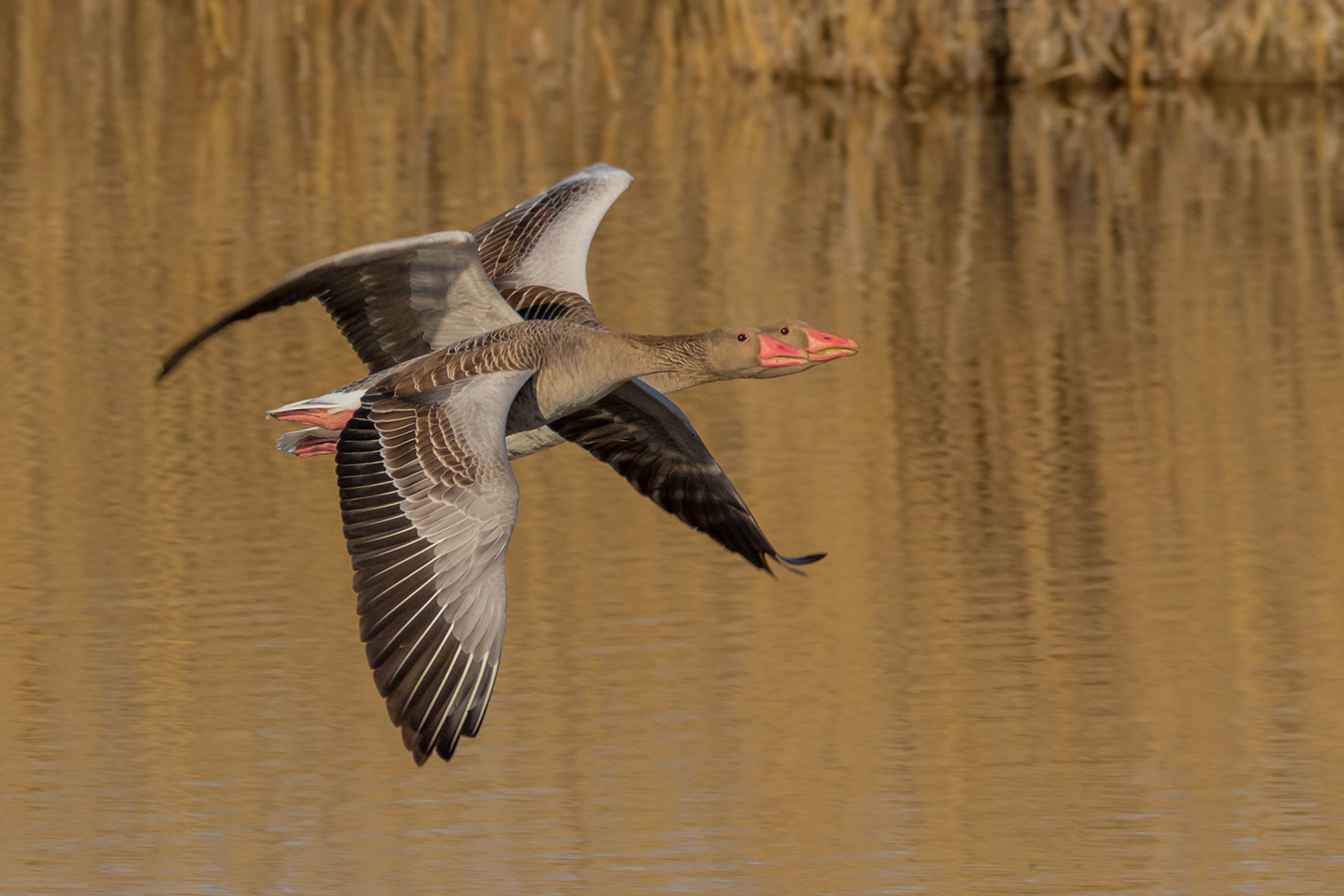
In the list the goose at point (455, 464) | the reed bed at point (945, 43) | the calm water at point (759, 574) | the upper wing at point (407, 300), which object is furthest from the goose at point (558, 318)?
the reed bed at point (945, 43)

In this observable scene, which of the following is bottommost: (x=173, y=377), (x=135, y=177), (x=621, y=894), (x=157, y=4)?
(x=621, y=894)

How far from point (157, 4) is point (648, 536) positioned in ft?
91.8

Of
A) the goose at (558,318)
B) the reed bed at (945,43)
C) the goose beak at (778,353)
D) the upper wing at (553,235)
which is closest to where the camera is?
the goose beak at (778,353)

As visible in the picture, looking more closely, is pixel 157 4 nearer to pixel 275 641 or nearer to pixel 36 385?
pixel 36 385

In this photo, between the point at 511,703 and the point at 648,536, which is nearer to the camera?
the point at 511,703

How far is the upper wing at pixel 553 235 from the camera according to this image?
39.3 ft

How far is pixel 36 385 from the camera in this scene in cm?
1750

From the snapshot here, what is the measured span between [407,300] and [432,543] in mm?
2229

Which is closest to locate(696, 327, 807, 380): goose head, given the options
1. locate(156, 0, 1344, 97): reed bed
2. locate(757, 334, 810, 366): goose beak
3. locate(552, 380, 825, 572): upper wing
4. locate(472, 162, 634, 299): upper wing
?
locate(757, 334, 810, 366): goose beak

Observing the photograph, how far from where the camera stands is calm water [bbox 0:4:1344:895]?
33.4ft

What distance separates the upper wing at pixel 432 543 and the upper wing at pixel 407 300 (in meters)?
0.84

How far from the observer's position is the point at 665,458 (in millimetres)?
11383

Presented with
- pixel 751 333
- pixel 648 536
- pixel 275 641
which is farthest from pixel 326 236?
pixel 751 333

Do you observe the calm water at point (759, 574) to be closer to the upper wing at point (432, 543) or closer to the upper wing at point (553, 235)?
the upper wing at point (432, 543)
